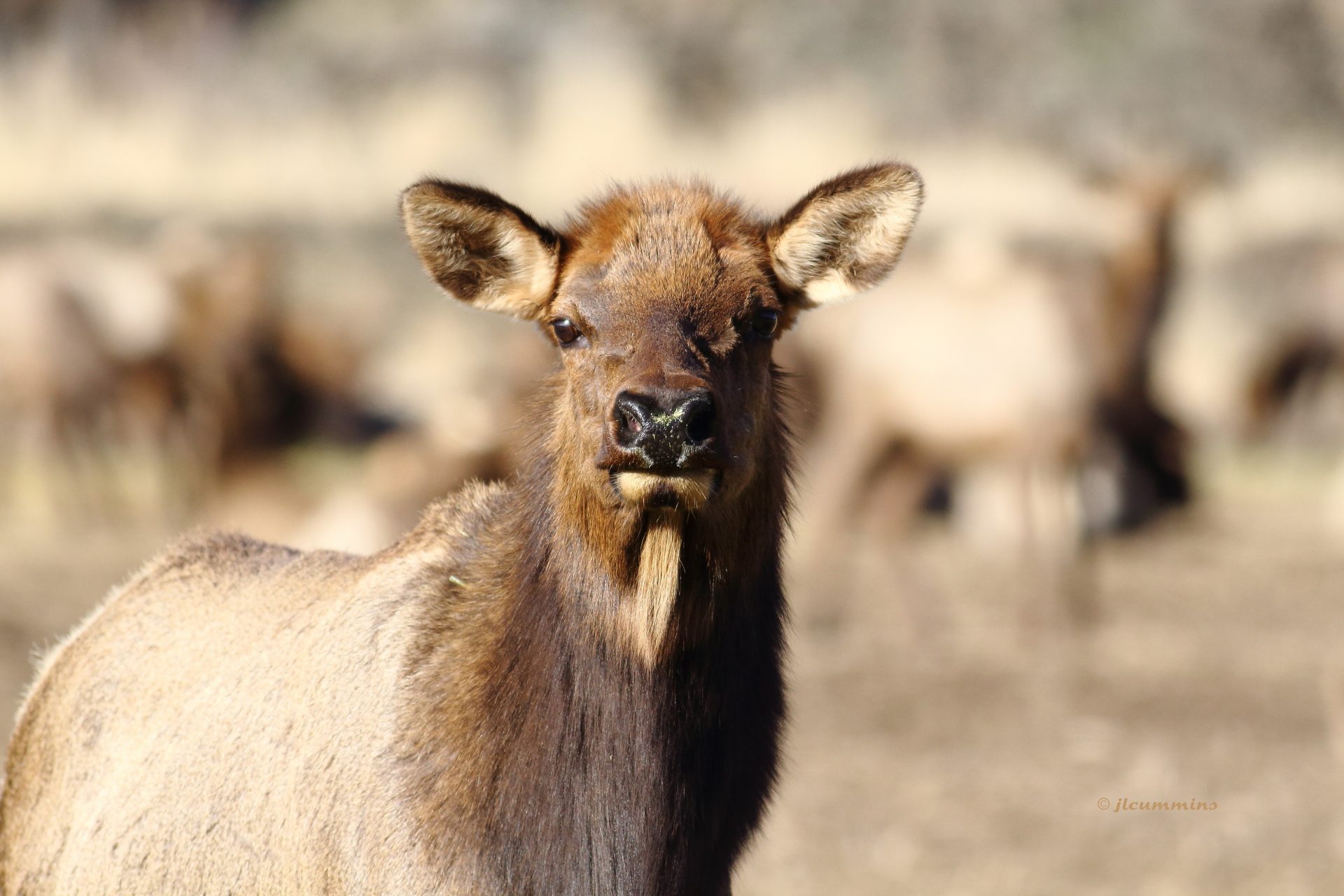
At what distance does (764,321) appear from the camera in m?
4.06

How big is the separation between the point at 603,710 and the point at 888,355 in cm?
945

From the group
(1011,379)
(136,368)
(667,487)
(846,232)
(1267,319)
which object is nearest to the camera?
(667,487)

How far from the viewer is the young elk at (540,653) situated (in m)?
3.59

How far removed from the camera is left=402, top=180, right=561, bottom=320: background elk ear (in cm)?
407

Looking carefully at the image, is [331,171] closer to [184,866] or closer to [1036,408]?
[1036,408]

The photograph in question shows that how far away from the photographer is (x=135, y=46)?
26.6m

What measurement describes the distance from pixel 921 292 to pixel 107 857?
9.90 meters

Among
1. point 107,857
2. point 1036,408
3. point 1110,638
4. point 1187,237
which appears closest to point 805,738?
point 1110,638

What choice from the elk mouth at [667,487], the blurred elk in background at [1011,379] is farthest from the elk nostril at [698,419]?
the blurred elk in background at [1011,379]

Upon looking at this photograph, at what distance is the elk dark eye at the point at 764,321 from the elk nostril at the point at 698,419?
0.56 meters

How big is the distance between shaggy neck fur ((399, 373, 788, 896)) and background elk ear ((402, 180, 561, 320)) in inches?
23.8

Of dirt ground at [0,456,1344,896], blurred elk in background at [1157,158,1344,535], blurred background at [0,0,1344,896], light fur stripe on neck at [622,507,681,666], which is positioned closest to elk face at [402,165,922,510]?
light fur stripe on neck at [622,507,681,666]

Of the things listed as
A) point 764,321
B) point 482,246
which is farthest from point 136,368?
point 764,321

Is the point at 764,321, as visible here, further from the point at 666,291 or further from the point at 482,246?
the point at 482,246
